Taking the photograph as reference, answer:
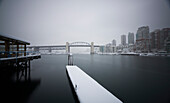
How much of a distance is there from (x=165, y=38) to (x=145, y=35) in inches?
946

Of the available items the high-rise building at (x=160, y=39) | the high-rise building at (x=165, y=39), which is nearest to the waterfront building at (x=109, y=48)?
the high-rise building at (x=160, y=39)

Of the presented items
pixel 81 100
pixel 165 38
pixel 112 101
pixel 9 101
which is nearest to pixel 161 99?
pixel 112 101

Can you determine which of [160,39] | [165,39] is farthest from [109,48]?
[165,39]

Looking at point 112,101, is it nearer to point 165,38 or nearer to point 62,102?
point 62,102

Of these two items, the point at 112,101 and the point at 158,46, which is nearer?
the point at 112,101

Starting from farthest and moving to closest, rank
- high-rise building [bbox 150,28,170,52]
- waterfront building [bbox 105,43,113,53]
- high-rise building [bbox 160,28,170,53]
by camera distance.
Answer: waterfront building [bbox 105,43,113,53] → high-rise building [bbox 150,28,170,52] → high-rise building [bbox 160,28,170,53]

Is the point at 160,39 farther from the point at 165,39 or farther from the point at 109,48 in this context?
the point at 109,48

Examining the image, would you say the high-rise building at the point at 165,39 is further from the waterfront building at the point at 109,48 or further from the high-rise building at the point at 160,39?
the waterfront building at the point at 109,48

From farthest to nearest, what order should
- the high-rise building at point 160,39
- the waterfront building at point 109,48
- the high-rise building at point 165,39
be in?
the waterfront building at point 109,48, the high-rise building at point 160,39, the high-rise building at point 165,39

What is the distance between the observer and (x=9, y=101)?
17.8 feet

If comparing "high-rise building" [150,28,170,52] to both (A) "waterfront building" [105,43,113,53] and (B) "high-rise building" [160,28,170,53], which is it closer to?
(B) "high-rise building" [160,28,170,53]

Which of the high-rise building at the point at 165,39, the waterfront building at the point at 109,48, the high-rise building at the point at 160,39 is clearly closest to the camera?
the high-rise building at the point at 165,39

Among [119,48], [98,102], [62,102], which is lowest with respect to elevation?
[62,102]

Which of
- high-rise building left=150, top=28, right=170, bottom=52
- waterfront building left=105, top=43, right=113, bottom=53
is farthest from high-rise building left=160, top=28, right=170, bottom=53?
waterfront building left=105, top=43, right=113, bottom=53
